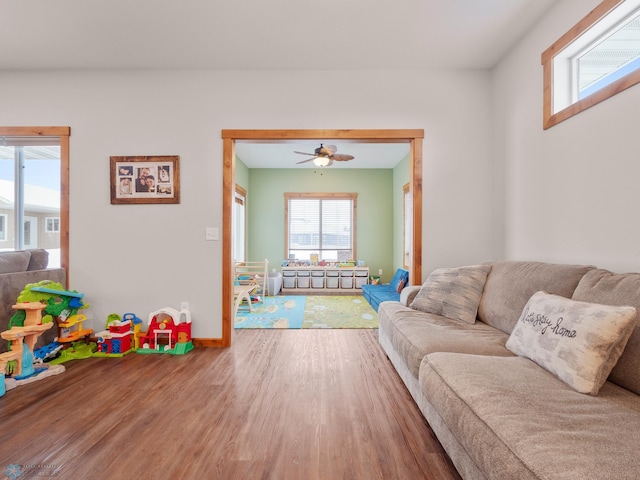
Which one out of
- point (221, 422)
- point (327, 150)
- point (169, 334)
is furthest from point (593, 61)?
point (169, 334)

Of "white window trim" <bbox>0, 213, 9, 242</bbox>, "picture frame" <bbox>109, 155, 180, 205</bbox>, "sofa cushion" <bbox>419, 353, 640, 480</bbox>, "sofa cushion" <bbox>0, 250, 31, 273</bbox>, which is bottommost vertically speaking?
"sofa cushion" <bbox>419, 353, 640, 480</bbox>

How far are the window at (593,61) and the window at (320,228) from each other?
4689 millimetres

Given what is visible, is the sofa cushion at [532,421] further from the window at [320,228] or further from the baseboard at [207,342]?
the window at [320,228]

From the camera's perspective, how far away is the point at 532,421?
97 centimetres

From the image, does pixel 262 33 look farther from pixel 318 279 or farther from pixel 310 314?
pixel 318 279

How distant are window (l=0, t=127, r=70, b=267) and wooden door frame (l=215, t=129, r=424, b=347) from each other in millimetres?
1857

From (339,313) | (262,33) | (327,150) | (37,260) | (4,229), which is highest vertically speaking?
(262,33)

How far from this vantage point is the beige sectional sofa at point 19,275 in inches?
93.3

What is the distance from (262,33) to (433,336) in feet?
8.65

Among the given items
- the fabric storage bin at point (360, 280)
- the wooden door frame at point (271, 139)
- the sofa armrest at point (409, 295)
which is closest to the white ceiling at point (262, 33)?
the wooden door frame at point (271, 139)

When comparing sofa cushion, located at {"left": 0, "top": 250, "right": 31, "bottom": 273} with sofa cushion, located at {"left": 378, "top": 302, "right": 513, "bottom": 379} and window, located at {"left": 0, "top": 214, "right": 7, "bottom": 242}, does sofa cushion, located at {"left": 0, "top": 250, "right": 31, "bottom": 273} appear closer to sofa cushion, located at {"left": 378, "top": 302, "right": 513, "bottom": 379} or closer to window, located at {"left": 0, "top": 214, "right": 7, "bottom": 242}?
window, located at {"left": 0, "top": 214, "right": 7, "bottom": 242}

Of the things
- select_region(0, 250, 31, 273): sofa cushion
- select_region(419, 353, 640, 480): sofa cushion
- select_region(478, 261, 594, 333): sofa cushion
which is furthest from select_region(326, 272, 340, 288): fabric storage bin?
select_region(419, 353, 640, 480): sofa cushion

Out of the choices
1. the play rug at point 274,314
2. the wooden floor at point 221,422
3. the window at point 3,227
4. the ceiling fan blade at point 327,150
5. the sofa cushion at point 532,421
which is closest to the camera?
the sofa cushion at point 532,421

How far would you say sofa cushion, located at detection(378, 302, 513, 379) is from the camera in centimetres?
167
